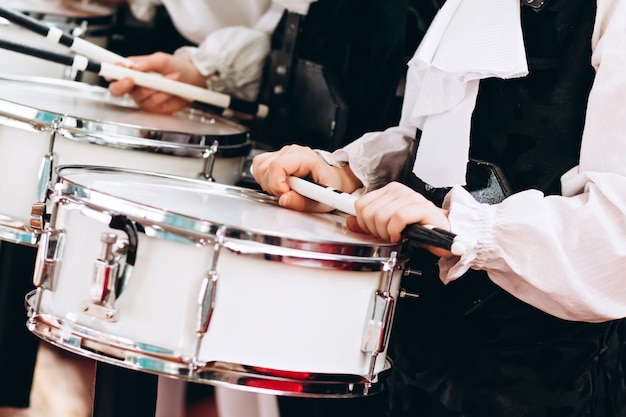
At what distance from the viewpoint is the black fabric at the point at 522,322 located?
1.44 metres

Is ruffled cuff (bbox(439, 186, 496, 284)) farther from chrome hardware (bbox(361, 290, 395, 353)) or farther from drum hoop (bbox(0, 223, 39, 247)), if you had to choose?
drum hoop (bbox(0, 223, 39, 247))

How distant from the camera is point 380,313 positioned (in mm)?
1329

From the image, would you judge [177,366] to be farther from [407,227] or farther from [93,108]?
[93,108]

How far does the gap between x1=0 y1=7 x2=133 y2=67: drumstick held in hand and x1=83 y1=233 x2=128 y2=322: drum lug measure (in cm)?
100

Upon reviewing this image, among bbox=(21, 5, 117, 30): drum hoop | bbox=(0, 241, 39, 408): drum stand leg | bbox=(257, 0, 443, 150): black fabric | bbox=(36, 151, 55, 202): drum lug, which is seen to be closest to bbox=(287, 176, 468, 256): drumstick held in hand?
bbox=(36, 151, 55, 202): drum lug

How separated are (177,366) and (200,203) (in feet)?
0.91

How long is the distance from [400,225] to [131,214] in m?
0.36

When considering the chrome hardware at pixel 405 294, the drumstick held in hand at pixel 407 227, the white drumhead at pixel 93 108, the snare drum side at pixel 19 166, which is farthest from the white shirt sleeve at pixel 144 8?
the chrome hardware at pixel 405 294

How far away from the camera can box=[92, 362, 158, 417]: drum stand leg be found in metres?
1.46

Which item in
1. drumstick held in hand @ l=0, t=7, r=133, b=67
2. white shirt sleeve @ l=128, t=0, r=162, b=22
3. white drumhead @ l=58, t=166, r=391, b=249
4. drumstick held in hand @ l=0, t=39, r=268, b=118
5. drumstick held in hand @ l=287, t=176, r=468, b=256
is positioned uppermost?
white shirt sleeve @ l=128, t=0, r=162, b=22

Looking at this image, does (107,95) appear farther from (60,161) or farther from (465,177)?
(465,177)

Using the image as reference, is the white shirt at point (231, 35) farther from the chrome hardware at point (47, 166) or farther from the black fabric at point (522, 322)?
the black fabric at point (522, 322)

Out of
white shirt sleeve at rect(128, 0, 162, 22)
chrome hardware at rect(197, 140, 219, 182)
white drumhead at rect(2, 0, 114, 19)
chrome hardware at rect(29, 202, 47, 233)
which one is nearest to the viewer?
chrome hardware at rect(29, 202, 47, 233)

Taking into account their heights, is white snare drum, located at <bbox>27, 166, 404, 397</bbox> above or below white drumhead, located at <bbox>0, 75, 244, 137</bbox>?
below
